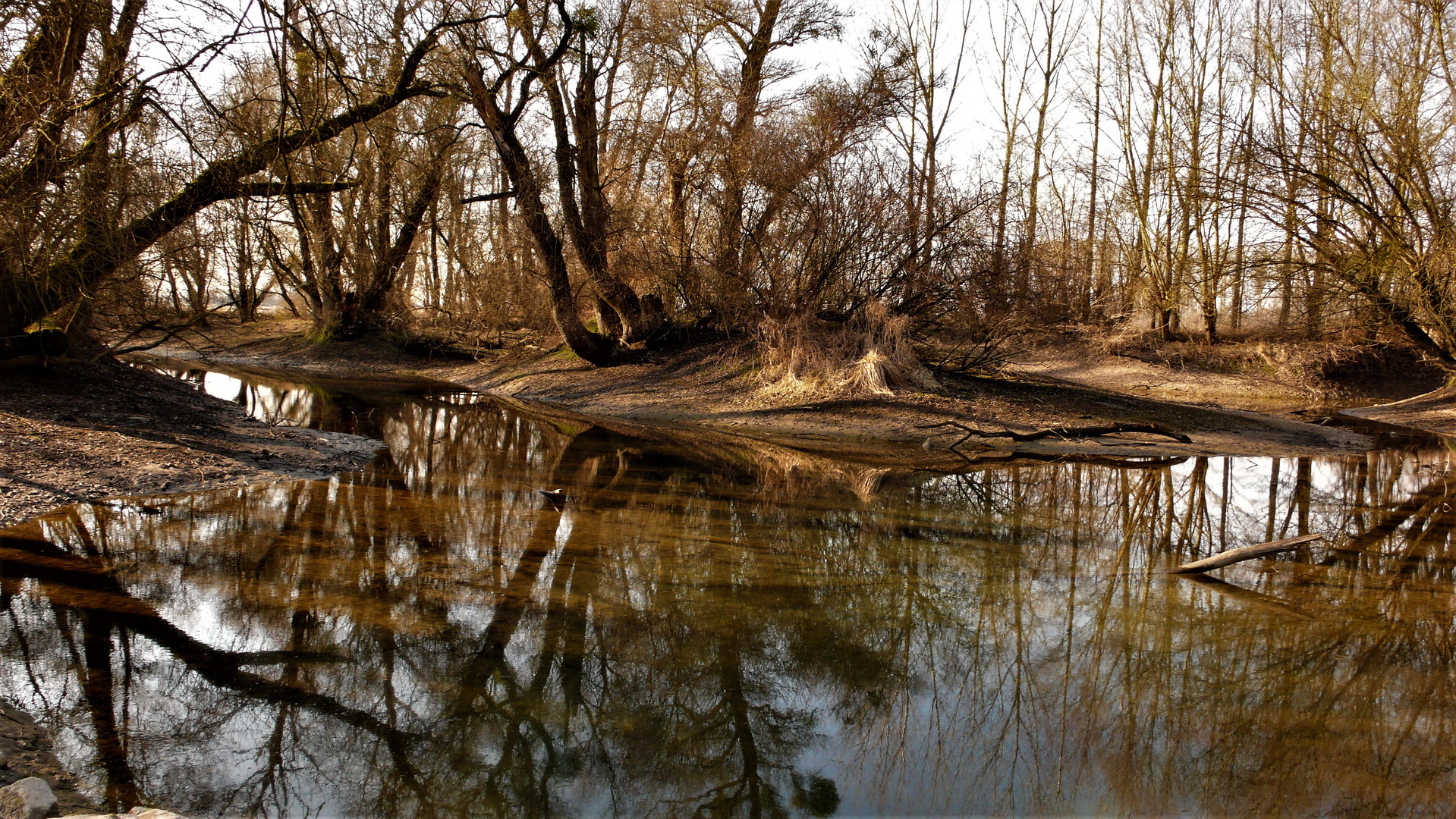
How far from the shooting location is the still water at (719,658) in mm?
3996

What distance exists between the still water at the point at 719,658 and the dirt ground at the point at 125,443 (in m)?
0.54

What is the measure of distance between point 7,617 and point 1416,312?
960 inches

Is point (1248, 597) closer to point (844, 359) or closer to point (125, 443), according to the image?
point (844, 359)

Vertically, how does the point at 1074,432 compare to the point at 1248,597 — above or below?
above

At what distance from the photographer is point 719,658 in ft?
17.3

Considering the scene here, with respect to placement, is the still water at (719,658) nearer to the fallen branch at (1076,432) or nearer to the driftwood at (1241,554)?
the driftwood at (1241,554)

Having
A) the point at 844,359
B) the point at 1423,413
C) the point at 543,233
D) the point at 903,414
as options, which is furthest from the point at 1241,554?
the point at 1423,413

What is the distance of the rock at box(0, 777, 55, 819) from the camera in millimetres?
2957

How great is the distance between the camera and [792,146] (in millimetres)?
17250

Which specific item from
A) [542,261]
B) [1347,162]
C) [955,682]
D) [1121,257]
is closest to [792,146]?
[542,261]

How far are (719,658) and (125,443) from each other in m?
7.92

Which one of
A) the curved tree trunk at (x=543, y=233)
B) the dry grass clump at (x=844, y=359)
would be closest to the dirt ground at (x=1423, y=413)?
the dry grass clump at (x=844, y=359)

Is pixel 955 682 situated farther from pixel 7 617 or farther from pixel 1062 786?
pixel 7 617

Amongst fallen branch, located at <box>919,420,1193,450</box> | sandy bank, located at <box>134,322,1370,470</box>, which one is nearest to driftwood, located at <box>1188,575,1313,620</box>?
sandy bank, located at <box>134,322,1370,470</box>
